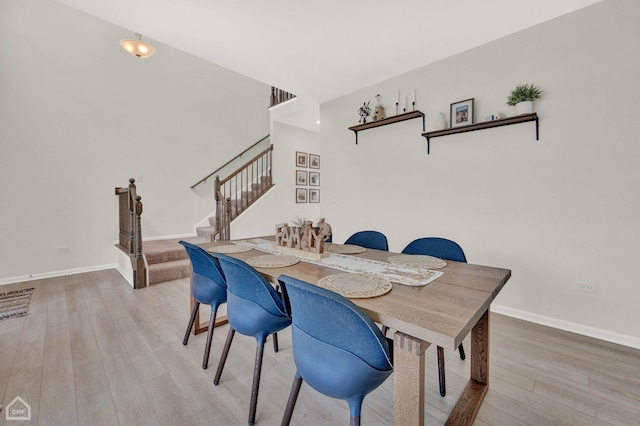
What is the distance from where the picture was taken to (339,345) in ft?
3.16

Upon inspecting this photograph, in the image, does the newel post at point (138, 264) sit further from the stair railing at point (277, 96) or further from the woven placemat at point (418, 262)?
the stair railing at point (277, 96)

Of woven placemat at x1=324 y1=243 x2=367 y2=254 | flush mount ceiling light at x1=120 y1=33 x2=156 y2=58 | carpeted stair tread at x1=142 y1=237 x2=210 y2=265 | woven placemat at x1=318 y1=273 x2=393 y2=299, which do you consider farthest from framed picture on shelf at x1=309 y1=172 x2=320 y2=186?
woven placemat at x1=318 y1=273 x2=393 y2=299

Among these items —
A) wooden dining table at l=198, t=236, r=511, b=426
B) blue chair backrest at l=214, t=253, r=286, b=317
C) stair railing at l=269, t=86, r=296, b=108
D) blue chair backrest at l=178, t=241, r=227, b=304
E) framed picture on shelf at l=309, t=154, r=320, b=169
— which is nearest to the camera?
wooden dining table at l=198, t=236, r=511, b=426

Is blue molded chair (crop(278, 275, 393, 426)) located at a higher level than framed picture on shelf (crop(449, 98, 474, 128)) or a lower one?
lower

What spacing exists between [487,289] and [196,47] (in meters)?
3.44

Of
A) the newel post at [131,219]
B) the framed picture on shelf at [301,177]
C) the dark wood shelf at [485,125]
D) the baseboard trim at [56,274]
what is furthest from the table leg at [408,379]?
the framed picture on shelf at [301,177]

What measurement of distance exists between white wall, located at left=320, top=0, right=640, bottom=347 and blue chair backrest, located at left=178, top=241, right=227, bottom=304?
2.34 meters

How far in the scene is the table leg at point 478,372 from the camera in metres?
1.46

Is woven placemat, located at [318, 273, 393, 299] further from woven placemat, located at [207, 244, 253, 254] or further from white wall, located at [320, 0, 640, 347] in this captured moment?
white wall, located at [320, 0, 640, 347]

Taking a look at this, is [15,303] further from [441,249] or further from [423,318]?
[441,249]

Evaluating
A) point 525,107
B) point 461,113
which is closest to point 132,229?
point 461,113

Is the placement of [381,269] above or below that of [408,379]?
above

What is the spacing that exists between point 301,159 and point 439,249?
463cm

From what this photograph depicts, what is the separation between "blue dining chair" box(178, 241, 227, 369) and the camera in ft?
5.79
